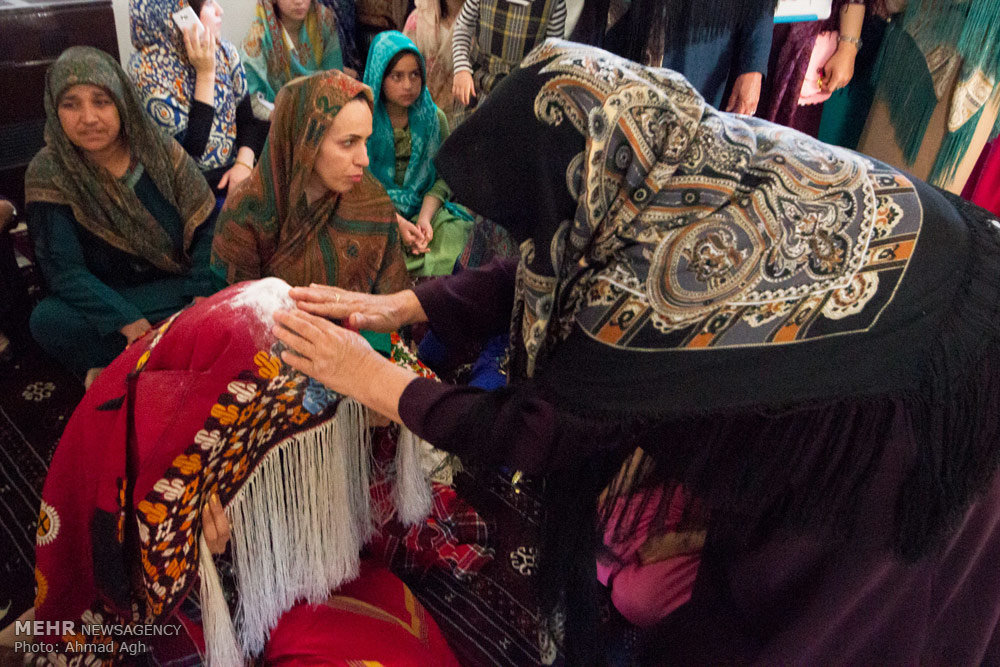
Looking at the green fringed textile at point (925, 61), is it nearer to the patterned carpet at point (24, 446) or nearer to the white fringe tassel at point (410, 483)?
the white fringe tassel at point (410, 483)

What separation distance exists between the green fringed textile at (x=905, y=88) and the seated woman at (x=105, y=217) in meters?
2.22

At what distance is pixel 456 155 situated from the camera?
906 millimetres

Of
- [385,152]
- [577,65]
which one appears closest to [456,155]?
[577,65]

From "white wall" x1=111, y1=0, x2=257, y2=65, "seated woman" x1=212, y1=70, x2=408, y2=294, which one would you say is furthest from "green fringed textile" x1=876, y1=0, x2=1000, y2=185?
"white wall" x1=111, y1=0, x2=257, y2=65

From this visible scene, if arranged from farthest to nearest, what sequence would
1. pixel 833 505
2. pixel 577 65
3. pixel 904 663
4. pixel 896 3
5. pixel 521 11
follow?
pixel 896 3
pixel 521 11
pixel 904 663
pixel 833 505
pixel 577 65

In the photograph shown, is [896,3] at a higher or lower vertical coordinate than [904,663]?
higher

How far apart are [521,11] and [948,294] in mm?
1534

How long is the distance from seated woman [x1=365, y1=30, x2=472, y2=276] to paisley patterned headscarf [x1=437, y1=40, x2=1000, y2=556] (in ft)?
4.44

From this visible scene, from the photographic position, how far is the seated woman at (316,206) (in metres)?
1.42

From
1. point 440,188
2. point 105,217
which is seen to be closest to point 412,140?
point 440,188

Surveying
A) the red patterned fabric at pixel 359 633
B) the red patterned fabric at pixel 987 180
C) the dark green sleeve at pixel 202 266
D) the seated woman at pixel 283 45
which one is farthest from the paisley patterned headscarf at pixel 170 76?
the red patterned fabric at pixel 987 180

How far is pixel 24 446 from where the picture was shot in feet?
5.72

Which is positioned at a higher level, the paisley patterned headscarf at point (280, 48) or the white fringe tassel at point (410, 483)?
the paisley patterned headscarf at point (280, 48)

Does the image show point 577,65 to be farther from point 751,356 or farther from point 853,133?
point 853,133
